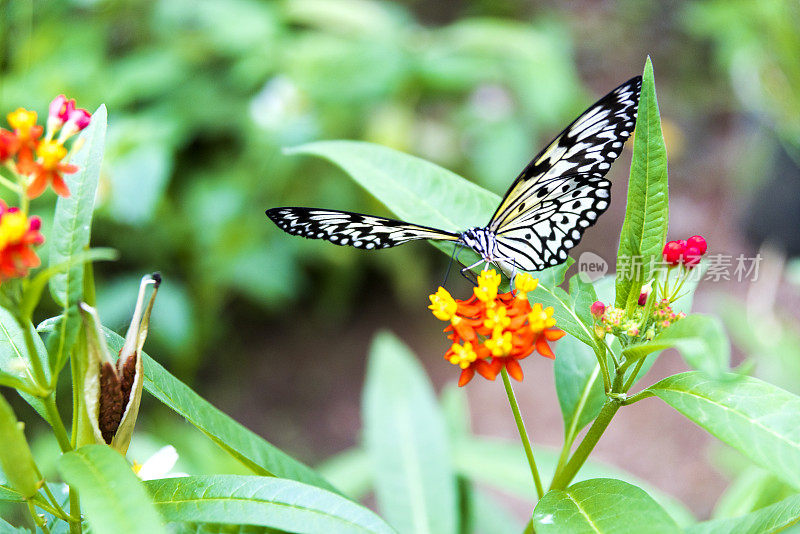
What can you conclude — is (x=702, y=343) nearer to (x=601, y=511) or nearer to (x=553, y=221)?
(x=601, y=511)

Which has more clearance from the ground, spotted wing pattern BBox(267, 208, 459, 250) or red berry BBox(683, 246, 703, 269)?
spotted wing pattern BBox(267, 208, 459, 250)

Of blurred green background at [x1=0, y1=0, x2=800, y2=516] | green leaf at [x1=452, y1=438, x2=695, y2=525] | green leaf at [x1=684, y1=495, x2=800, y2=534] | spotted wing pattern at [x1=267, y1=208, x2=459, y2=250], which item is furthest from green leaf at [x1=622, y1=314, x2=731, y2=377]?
blurred green background at [x1=0, y1=0, x2=800, y2=516]

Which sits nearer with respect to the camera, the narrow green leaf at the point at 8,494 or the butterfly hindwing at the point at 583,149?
the narrow green leaf at the point at 8,494

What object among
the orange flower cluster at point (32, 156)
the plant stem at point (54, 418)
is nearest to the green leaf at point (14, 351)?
the plant stem at point (54, 418)

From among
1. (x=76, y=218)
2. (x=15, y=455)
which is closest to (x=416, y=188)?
(x=76, y=218)

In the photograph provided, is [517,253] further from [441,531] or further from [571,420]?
[441,531]

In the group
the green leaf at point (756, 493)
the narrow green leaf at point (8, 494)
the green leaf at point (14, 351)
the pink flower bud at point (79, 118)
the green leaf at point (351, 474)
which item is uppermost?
the pink flower bud at point (79, 118)

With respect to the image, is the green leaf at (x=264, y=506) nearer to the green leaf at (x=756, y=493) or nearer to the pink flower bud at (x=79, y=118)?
the pink flower bud at (x=79, y=118)

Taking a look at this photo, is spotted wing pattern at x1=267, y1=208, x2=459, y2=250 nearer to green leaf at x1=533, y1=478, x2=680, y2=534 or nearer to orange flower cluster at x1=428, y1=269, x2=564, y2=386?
orange flower cluster at x1=428, y1=269, x2=564, y2=386
